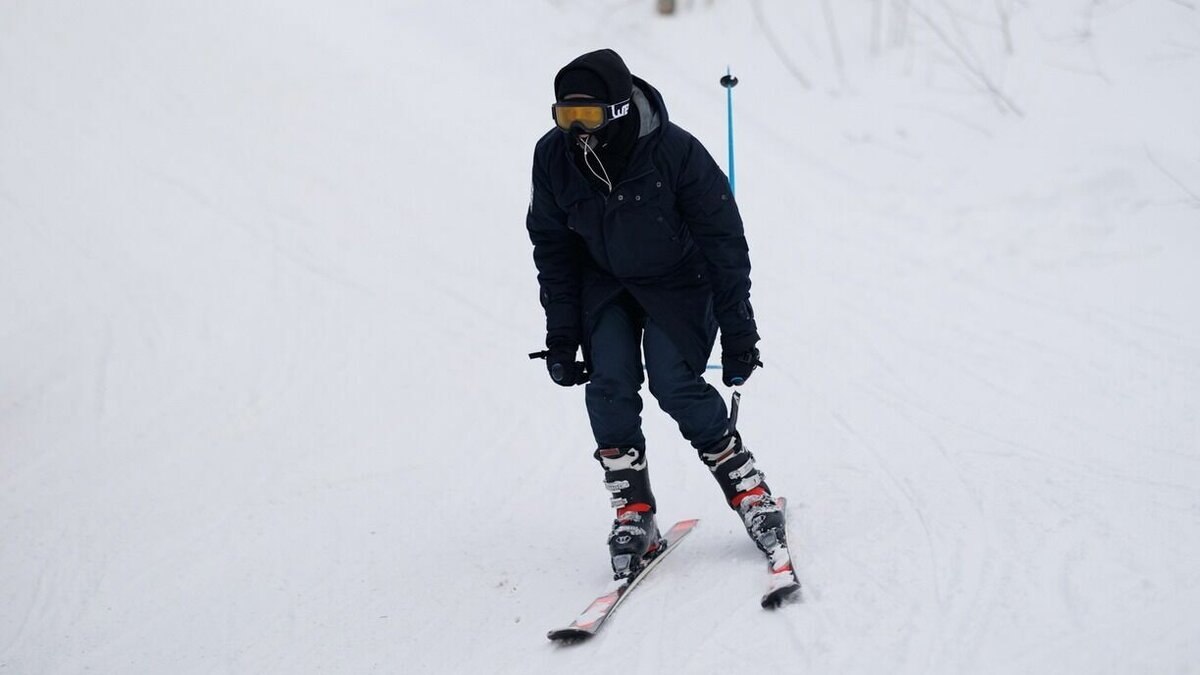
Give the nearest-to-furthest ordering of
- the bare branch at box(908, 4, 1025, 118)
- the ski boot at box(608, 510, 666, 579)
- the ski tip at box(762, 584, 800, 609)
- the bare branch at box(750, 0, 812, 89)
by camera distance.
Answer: the ski tip at box(762, 584, 800, 609)
the ski boot at box(608, 510, 666, 579)
the bare branch at box(908, 4, 1025, 118)
the bare branch at box(750, 0, 812, 89)

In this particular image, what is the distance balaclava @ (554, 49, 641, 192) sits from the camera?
12.5 ft

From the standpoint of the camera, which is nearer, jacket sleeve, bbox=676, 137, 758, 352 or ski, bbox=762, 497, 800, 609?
ski, bbox=762, 497, 800, 609

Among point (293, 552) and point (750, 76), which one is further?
point (750, 76)

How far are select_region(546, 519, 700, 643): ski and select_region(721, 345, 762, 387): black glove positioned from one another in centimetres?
76

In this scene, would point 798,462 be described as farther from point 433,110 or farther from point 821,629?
point 433,110

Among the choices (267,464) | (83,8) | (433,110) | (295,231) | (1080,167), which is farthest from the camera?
(83,8)

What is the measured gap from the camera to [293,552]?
203 inches

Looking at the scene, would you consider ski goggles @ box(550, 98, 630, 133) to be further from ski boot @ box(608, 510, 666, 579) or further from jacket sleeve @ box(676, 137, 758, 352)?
ski boot @ box(608, 510, 666, 579)

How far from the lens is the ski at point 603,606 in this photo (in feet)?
12.5

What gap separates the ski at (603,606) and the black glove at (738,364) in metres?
0.76

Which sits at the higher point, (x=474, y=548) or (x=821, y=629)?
(x=821, y=629)

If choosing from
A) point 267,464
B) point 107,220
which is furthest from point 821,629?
point 107,220

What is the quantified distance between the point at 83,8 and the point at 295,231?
6.07 m

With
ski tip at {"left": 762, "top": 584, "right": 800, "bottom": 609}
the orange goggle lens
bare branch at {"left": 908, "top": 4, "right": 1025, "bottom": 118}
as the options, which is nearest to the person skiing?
the orange goggle lens
